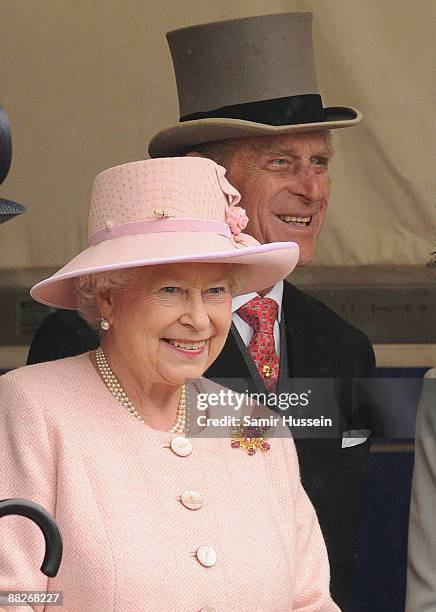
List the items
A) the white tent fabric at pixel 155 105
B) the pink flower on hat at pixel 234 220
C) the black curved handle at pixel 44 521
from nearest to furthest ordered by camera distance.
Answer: the black curved handle at pixel 44 521
the pink flower on hat at pixel 234 220
the white tent fabric at pixel 155 105

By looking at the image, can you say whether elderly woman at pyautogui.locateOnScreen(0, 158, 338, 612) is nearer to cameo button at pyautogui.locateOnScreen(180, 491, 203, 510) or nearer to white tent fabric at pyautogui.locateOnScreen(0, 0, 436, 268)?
cameo button at pyautogui.locateOnScreen(180, 491, 203, 510)

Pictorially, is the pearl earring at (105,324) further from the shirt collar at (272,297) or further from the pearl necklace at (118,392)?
the shirt collar at (272,297)

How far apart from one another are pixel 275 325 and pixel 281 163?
1.43 ft

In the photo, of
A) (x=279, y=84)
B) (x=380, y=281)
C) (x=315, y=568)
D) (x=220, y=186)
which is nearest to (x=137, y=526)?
(x=315, y=568)

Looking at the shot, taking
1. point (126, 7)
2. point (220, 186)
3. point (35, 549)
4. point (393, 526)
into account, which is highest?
point (126, 7)

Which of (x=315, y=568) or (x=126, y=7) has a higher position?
(x=126, y=7)

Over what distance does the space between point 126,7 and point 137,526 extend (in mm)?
1869

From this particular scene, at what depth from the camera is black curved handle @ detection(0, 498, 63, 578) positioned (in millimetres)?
1931

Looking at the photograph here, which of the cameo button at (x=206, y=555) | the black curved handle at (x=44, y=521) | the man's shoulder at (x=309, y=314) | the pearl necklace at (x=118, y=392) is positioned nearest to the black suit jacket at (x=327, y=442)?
the man's shoulder at (x=309, y=314)

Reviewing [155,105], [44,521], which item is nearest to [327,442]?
[155,105]

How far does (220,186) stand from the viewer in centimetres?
277

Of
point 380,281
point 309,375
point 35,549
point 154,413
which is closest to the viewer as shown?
point 35,549

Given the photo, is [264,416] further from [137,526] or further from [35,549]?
[35,549]

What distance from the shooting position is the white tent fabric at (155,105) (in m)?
3.84
